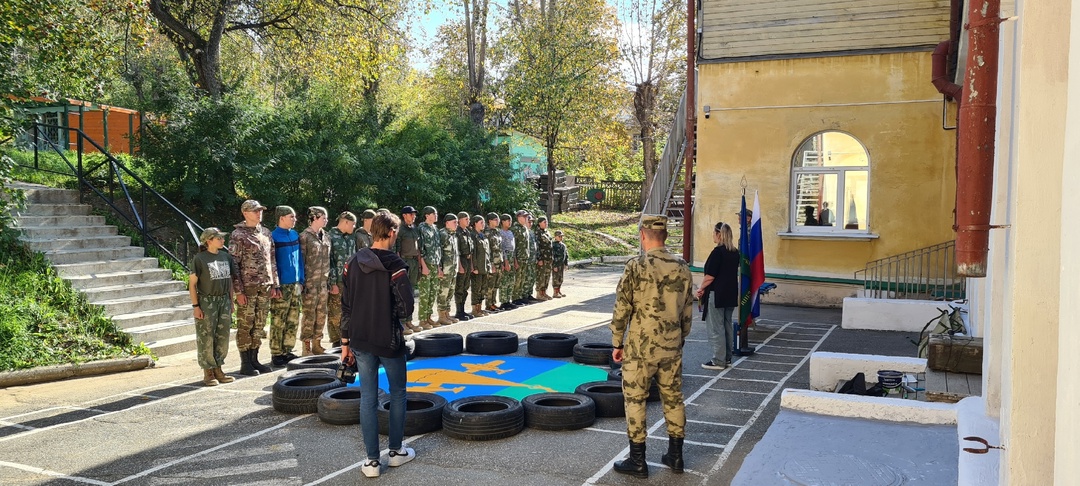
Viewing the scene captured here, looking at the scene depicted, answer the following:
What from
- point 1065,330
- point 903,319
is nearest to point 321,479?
point 1065,330

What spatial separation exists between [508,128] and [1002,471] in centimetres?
2908

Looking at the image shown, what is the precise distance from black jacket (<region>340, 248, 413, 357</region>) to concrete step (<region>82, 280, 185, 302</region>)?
669 cm

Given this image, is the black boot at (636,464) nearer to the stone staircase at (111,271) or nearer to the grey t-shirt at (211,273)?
the grey t-shirt at (211,273)

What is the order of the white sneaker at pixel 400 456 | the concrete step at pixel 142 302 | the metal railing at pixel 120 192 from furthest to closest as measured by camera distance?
the metal railing at pixel 120 192 < the concrete step at pixel 142 302 < the white sneaker at pixel 400 456

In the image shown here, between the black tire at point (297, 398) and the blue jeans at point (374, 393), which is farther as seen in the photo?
the black tire at point (297, 398)

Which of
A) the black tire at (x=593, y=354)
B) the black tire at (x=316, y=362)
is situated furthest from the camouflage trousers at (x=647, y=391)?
the black tire at (x=316, y=362)

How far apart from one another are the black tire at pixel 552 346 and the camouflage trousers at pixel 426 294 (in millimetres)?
3007

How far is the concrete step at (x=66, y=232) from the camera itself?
12070mm

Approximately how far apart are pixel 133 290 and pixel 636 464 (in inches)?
342

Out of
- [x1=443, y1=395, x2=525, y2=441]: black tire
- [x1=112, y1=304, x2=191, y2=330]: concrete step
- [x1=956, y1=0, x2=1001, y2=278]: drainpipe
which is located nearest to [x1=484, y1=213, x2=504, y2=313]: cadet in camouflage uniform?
[x1=112, y1=304, x2=191, y2=330]: concrete step

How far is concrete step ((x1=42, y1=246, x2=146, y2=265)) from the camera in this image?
11.8 metres

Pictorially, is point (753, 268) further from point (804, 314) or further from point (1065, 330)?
point (1065, 330)

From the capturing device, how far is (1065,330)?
2.50 m

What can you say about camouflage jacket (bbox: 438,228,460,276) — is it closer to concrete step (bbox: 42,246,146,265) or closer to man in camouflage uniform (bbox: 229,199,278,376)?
man in camouflage uniform (bbox: 229,199,278,376)
